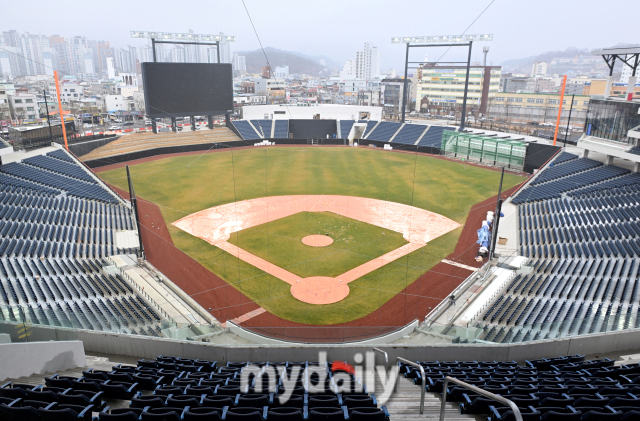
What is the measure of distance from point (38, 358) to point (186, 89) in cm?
4609

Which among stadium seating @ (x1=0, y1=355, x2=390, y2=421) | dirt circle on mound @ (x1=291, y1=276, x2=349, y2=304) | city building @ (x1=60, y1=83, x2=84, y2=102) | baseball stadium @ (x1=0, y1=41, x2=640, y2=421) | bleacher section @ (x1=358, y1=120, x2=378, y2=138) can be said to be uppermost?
city building @ (x1=60, y1=83, x2=84, y2=102)

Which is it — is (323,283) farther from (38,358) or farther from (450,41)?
(450,41)

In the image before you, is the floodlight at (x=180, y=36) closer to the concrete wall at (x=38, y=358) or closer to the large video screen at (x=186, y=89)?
the large video screen at (x=186, y=89)

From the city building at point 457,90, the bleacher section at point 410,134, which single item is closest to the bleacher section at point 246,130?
the bleacher section at point 410,134

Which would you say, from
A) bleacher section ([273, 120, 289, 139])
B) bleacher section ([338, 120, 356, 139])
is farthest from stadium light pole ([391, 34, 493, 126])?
bleacher section ([273, 120, 289, 139])

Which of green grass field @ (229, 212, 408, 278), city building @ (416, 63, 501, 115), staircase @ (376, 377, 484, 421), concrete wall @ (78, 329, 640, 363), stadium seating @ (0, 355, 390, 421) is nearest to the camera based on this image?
stadium seating @ (0, 355, 390, 421)

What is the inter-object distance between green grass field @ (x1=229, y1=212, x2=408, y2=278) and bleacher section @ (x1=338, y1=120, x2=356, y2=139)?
32.0 meters

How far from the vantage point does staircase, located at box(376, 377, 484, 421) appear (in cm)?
652

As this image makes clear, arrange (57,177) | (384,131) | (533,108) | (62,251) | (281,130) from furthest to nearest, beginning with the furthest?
(533,108) < (281,130) < (384,131) < (57,177) < (62,251)

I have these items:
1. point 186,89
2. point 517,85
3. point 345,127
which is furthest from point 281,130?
point 517,85

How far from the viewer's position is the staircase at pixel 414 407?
6516 millimetres

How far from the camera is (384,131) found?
187 ft

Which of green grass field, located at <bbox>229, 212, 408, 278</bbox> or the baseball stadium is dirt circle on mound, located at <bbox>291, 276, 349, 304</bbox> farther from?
green grass field, located at <bbox>229, 212, 408, 278</bbox>

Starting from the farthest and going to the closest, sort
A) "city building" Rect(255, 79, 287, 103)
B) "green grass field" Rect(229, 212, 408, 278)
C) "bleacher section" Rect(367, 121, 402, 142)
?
"city building" Rect(255, 79, 287, 103), "bleacher section" Rect(367, 121, 402, 142), "green grass field" Rect(229, 212, 408, 278)
